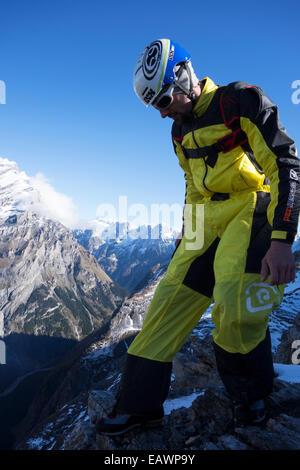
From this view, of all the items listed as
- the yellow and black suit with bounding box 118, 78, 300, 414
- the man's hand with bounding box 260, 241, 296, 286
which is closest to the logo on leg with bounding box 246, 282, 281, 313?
the yellow and black suit with bounding box 118, 78, 300, 414

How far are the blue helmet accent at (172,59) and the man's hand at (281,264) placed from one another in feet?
11.0

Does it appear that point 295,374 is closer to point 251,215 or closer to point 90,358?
point 251,215

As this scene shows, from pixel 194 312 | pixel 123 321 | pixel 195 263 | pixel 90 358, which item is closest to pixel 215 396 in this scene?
pixel 194 312

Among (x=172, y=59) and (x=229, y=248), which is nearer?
(x=229, y=248)

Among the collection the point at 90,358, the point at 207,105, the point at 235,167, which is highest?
the point at 207,105

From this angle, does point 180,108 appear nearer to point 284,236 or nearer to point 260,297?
point 284,236

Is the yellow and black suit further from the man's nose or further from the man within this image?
the man's nose

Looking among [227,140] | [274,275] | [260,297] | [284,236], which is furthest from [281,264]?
[227,140]

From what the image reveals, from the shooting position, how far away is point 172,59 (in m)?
4.77

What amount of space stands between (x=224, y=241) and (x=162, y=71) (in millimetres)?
3145

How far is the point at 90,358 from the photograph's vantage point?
160 metres

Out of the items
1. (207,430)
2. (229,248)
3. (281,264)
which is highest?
(229,248)

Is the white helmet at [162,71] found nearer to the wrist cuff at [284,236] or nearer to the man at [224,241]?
the man at [224,241]
